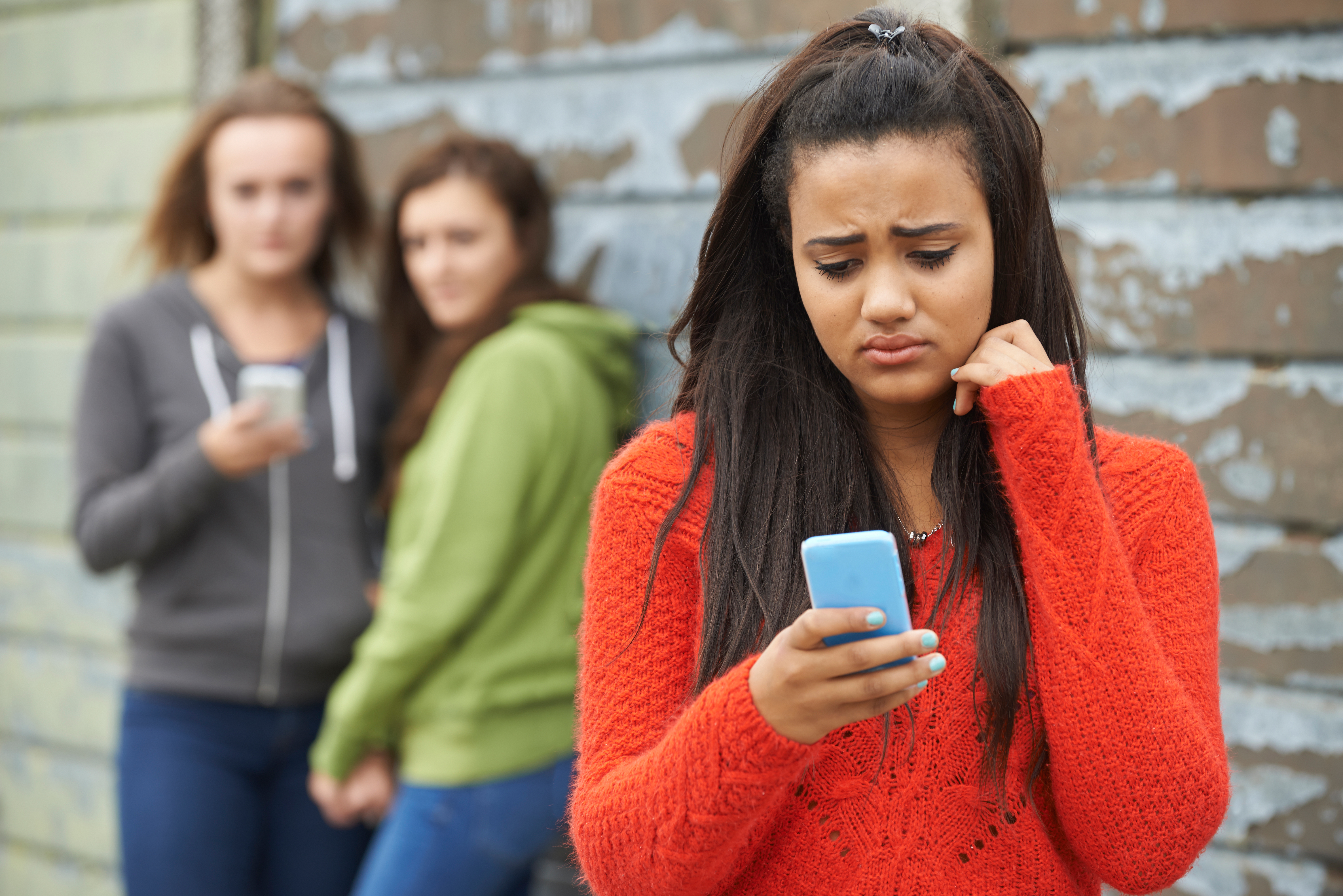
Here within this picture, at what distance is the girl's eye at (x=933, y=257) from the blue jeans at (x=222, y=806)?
6.26 ft

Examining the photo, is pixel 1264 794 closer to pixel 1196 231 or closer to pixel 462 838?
pixel 1196 231

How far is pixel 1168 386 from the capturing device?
2.31 metres

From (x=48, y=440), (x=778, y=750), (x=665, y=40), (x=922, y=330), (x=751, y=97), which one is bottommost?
(x=48, y=440)

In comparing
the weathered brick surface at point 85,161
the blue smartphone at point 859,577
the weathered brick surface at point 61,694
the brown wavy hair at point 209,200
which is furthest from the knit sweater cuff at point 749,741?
the weathered brick surface at point 61,694

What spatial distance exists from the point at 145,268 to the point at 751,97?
296 centimetres

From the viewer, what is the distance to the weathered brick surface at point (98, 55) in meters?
3.62

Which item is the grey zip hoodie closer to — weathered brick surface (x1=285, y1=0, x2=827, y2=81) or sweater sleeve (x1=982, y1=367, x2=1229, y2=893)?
weathered brick surface (x1=285, y1=0, x2=827, y2=81)

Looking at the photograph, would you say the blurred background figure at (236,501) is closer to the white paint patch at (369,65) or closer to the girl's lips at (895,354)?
the white paint patch at (369,65)

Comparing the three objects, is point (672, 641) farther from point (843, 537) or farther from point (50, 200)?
point (50, 200)

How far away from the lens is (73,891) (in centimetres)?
388

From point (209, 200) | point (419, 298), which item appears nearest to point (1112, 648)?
point (419, 298)

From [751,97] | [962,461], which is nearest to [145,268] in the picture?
[751,97]

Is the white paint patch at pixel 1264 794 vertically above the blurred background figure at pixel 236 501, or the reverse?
the blurred background figure at pixel 236 501

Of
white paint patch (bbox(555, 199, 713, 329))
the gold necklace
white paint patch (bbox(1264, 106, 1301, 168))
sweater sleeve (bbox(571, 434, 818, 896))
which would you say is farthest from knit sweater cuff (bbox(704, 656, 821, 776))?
white paint patch (bbox(555, 199, 713, 329))
